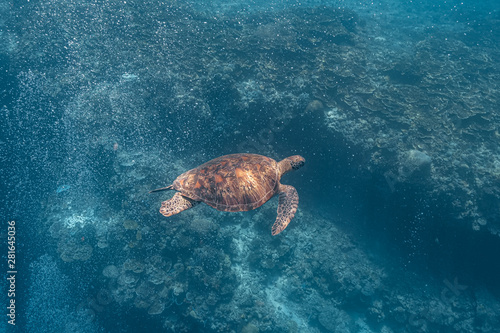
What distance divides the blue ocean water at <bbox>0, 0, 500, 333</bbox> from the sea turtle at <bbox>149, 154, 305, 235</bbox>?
133 inches

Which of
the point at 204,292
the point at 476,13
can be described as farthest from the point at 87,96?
the point at 476,13

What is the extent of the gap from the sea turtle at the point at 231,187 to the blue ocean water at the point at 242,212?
337 cm

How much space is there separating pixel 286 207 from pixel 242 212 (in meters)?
4.02

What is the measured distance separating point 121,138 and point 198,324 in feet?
25.1

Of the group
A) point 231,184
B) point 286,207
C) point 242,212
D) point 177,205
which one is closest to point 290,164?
point 286,207

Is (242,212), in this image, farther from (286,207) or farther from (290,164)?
(290,164)

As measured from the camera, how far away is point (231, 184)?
4.32m

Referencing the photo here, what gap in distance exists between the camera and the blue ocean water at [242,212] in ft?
23.4

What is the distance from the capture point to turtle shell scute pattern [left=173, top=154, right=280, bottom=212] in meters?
4.29

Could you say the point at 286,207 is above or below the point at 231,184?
below

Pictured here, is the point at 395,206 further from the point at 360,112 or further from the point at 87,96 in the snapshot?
the point at 87,96

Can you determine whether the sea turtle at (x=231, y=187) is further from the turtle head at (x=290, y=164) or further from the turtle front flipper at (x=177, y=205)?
the turtle head at (x=290, y=164)

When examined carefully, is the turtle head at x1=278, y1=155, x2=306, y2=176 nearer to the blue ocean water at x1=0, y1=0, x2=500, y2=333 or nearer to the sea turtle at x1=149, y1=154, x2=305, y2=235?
the sea turtle at x1=149, y1=154, x2=305, y2=235

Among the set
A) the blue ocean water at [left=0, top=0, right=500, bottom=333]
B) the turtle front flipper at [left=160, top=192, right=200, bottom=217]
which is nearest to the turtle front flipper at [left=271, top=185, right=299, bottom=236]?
the turtle front flipper at [left=160, top=192, right=200, bottom=217]
